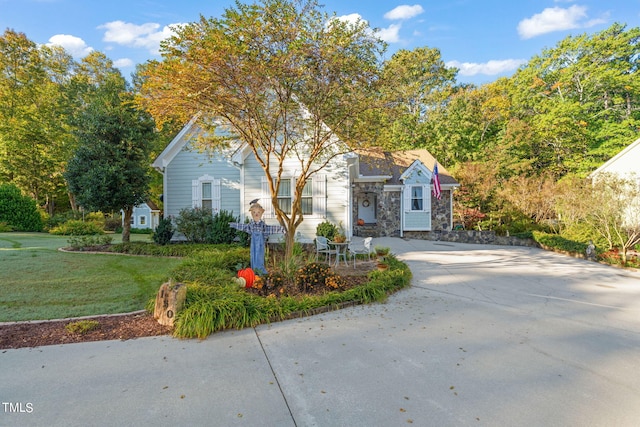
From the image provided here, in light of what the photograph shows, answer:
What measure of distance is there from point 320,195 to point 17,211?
21.8 meters

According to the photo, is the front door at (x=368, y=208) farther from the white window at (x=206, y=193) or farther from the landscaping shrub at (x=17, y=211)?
the landscaping shrub at (x=17, y=211)

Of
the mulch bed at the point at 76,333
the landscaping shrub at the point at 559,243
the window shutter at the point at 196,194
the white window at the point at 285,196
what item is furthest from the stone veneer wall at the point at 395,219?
the mulch bed at the point at 76,333

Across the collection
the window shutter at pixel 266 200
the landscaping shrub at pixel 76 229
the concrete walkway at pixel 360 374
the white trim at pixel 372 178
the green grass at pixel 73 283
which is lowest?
the concrete walkway at pixel 360 374

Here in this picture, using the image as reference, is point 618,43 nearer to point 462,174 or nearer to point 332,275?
point 462,174

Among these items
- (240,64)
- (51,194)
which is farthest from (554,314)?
(51,194)

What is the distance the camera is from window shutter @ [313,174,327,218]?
11.7 m

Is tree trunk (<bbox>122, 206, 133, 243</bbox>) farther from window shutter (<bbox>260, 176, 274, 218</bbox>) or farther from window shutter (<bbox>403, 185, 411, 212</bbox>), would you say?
window shutter (<bbox>403, 185, 411, 212</bbox>)

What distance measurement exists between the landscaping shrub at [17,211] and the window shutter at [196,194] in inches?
614

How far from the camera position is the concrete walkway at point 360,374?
256cm

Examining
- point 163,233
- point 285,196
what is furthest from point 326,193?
point 163,233

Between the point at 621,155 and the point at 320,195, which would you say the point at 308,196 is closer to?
the point at 320,195

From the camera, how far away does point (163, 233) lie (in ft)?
39.3

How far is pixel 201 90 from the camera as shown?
609 cm

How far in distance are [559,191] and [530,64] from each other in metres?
15.7
